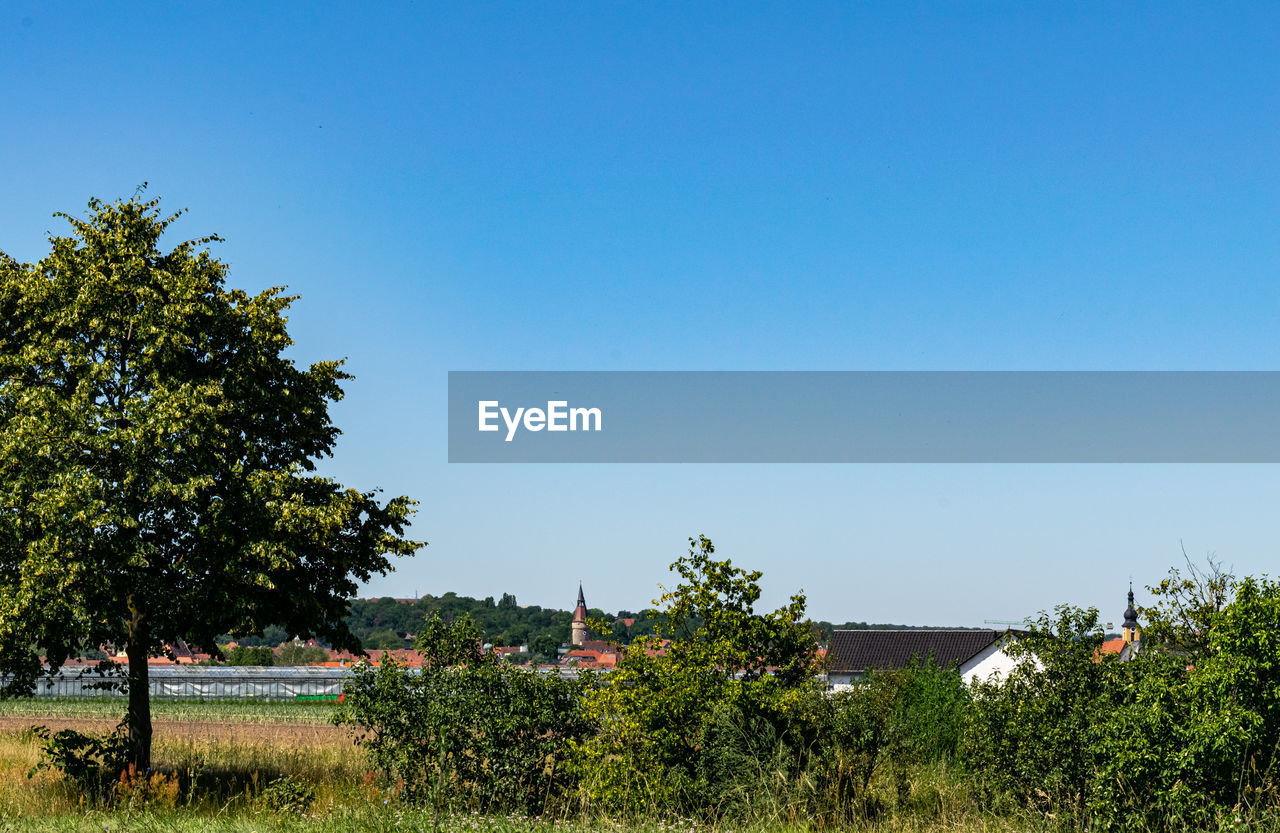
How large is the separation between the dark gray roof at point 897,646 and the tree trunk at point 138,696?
72788mm

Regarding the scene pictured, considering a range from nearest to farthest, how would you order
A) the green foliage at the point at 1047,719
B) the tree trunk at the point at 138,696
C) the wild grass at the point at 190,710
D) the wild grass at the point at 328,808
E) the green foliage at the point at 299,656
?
the wild grass at the point at 328,808 < the green foliage at the point at 1047,719 < the tree trunk at the point at 138,696 < the wild grass at the point at 190,710 < the green foliage at the point at 299,656

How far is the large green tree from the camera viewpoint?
15242mm

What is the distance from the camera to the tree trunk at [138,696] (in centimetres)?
1659

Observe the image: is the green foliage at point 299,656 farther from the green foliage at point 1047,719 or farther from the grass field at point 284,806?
the green foliage at point 1047,719

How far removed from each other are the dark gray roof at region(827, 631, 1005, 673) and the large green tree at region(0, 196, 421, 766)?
72.5m

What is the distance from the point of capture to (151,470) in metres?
15.5

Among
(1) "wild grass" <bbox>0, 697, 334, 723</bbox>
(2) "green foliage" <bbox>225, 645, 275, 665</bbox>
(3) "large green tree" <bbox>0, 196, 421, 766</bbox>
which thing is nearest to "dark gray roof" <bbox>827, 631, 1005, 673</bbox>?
(1) "wild grass" <bbox>0, 697, 334, 723</bbox>

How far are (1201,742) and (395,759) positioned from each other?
1007 centimetres

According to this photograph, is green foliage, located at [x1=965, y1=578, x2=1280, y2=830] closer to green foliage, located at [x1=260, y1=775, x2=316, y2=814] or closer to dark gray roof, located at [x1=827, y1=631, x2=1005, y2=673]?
green foliage, located at [x1=260, y1=775, x2=316, y2=814]

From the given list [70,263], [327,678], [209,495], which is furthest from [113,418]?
[327,678]

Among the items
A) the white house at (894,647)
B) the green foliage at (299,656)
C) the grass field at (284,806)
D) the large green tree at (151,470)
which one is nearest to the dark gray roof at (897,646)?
the white house at (894,647)

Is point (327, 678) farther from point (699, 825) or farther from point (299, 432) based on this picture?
point (699, 825)

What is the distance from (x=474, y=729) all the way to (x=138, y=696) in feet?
20.8

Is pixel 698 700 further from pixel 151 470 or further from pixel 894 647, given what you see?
pixel 894 647
